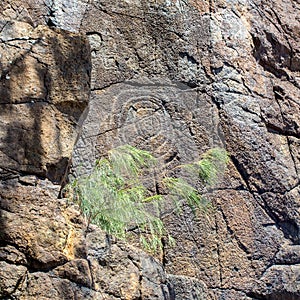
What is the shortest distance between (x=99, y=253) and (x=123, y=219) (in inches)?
16.5

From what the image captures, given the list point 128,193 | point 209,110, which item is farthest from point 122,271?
point 209,110

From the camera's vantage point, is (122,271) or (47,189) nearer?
(47,189)

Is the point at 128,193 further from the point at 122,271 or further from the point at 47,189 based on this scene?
the point at 47,189

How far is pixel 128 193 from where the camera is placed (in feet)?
11.5

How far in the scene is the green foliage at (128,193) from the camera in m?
3.21

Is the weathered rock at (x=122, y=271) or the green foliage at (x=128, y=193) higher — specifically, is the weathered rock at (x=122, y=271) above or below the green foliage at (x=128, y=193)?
above

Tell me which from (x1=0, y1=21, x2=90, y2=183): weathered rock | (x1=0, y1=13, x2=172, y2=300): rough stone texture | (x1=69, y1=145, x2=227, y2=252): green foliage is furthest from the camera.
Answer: (x1=69, y1=145, x2=227, y2=252): green foliage

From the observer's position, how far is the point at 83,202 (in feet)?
10.4

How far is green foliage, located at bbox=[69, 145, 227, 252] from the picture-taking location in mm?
3215

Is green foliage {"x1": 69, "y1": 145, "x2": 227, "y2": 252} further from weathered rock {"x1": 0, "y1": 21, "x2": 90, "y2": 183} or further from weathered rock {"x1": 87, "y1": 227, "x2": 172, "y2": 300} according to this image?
weathered rock {"x1": 0, "y1": 21, "x2": 90, "y2": 183}

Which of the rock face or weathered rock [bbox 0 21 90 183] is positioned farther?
the rock face

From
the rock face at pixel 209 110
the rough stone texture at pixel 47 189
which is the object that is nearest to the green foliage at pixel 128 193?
the rock face at pixel 209 110

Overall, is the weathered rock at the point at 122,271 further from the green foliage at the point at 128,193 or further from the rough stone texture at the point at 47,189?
the green foliage at the point at 128,193

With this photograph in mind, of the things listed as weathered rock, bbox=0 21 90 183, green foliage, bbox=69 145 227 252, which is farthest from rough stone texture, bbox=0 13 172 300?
green foliage, bbox=69 145 227 252
